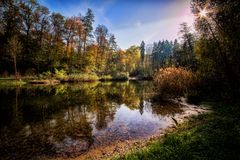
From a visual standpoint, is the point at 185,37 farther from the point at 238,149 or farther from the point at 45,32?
the point at 238,149

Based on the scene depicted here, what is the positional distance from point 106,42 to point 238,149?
47731 mm

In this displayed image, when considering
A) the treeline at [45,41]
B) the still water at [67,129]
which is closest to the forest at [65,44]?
the treeline at [45,41]

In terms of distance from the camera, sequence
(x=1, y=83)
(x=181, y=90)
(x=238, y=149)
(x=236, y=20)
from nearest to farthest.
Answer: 1. (x=238, y=149)
2. (x=236, y=20)
3. (x=181, y=90)
4. (x=1, y=83)

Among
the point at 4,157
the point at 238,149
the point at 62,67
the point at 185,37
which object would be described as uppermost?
the point at 185,37

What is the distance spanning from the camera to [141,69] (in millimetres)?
61938

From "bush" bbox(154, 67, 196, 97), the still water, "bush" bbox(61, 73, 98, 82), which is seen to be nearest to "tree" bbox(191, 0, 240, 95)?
"bush" bbox(154, 67, 196, 97)

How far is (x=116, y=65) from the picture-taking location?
60469mm

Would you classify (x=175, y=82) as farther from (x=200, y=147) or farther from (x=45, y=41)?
(x=45, y=41)

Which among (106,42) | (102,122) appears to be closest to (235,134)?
(102,122)

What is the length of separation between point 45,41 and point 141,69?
34187mm

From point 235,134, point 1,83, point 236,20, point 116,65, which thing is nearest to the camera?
point 235,134

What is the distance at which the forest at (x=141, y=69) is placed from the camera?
4750mm

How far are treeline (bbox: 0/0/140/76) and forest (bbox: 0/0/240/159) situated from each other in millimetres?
144

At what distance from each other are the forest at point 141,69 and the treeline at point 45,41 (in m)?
0.14
